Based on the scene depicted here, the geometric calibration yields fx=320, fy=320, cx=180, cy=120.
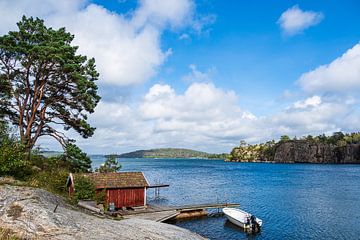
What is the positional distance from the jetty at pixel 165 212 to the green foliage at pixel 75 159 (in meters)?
6.22

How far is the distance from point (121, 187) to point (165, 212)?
575 centimetres

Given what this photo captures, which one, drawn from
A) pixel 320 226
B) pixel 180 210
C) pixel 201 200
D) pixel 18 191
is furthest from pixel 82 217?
pixel 201 200

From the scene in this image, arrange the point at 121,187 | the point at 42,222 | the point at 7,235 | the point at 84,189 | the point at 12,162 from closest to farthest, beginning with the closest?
1. the point at 7,235
2. the point at 42,222
3. the point at 12,162
4. the point at 84,189
5. the point at 121,187

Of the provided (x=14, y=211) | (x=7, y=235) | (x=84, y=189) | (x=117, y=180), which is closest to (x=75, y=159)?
(x=84, y=189)

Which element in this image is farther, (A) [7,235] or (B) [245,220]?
(B) [245,220]

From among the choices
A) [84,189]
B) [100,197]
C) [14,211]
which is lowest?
[100,197]

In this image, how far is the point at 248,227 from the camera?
109ft

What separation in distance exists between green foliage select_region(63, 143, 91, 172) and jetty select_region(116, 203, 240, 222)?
622cm

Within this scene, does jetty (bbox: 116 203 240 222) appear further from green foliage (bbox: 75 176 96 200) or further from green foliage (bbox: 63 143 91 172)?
green foliage (bbox: 63 143 91 172)

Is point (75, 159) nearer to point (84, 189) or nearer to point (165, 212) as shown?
point (84, 189)

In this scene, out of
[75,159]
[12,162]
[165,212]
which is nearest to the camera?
[12,162]

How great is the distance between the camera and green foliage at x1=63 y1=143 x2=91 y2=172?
31734 millimetres

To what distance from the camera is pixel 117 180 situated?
36.6m

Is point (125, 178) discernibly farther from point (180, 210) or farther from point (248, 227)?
point (248, 227)
